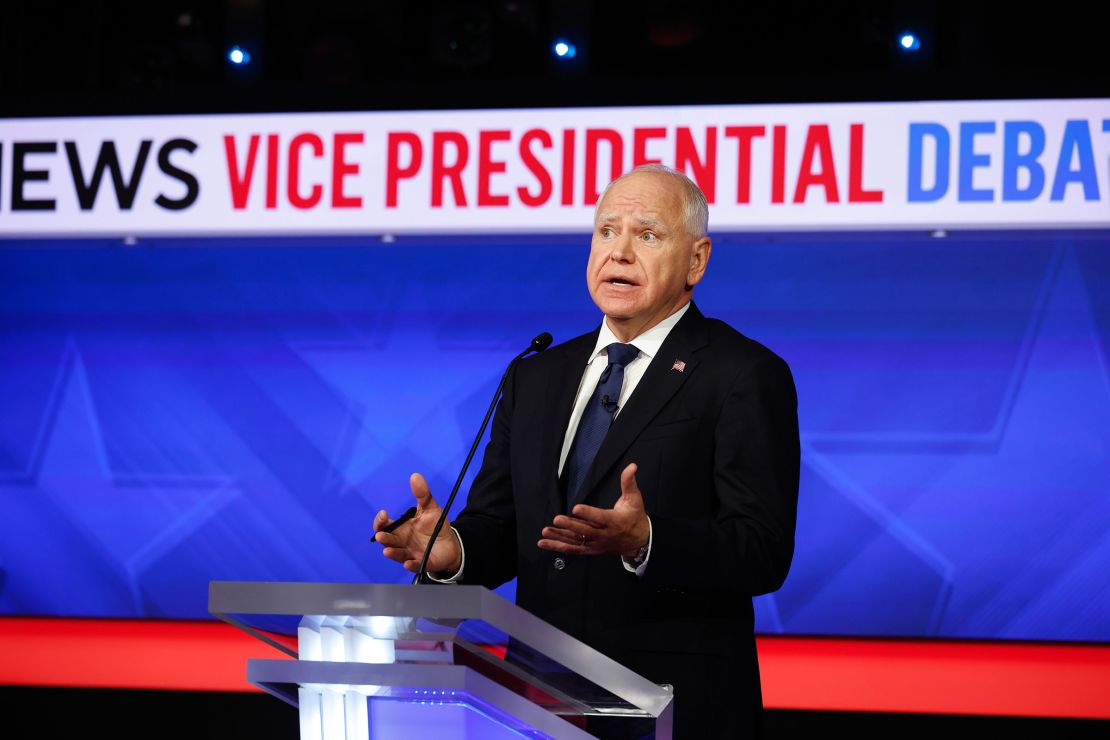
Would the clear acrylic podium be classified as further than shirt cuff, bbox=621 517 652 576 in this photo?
No

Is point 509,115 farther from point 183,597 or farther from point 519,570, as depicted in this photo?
point 519,570

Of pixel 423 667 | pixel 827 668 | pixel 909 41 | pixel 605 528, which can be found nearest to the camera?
pixel 423 667

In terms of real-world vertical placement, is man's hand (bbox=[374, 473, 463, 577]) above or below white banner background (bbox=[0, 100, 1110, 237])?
below

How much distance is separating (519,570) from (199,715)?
6.75ft

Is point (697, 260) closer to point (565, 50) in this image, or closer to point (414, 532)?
point (414, 532)

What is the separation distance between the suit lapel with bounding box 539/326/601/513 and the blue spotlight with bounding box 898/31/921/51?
2.87m

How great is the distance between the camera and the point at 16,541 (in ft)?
16.3

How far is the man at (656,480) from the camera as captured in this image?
1.73 m

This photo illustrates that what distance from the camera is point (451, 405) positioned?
479cm

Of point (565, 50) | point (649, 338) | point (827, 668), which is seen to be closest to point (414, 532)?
point (649, 338)

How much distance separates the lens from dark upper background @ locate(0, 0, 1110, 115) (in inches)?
172

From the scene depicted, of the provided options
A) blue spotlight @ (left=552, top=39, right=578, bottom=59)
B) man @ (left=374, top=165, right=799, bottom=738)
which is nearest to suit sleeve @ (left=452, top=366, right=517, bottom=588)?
man @ (left=374, top=165, right=799, bottom=738)

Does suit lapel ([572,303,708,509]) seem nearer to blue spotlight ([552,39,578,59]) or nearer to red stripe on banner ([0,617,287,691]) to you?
red stripe on banner ([0,617,287,691])

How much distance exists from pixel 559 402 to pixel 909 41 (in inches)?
120
